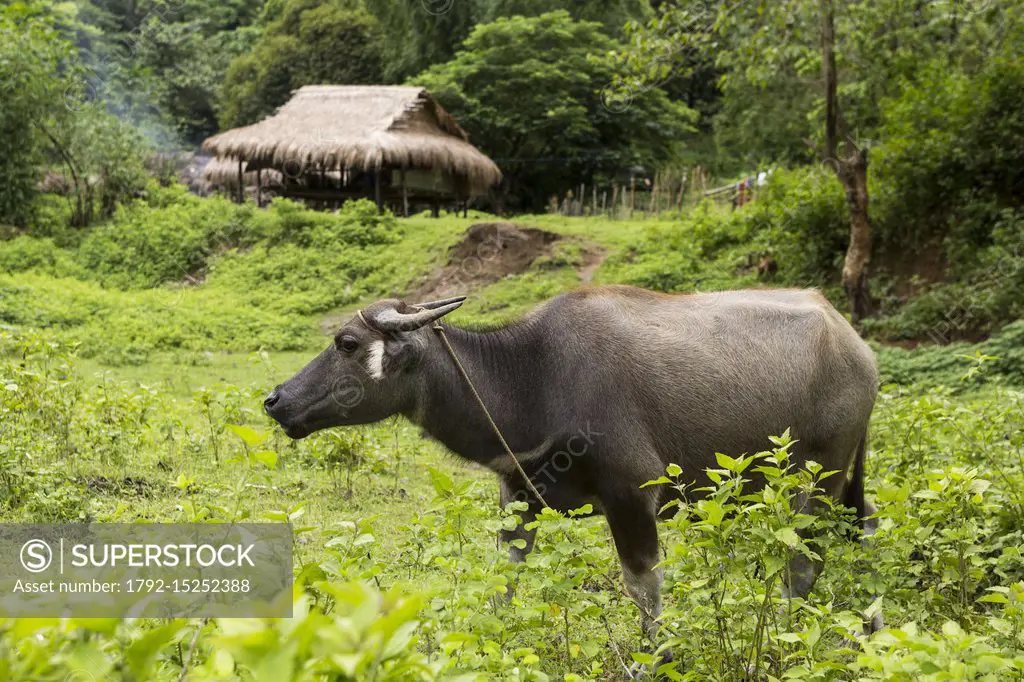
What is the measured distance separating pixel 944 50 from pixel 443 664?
55.3 ft

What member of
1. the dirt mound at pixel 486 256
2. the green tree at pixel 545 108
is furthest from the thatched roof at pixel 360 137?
the dirt mound at pixel 486 256

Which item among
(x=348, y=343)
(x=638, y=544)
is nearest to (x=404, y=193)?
(x=348, y=343)

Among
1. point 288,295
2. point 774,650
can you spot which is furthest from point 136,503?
point 288,295

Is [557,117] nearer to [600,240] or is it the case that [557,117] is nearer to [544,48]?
[544,48]

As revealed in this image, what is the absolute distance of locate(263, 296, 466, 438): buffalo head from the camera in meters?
3.97

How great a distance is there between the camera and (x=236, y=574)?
237cm

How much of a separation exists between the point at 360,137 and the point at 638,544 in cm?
1896

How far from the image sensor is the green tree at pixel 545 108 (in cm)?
2614

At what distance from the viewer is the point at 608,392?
394 centimetres

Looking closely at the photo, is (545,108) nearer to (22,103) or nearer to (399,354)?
(22,103)

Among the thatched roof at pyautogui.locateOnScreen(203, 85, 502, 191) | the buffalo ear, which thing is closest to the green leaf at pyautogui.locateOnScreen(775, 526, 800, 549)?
the buffalo ear

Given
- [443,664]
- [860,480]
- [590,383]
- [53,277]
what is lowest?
[53,277]

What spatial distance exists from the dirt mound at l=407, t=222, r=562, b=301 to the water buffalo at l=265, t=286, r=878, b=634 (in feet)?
37.6

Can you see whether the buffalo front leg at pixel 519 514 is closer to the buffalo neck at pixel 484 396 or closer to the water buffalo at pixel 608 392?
the water buffalo at pixel 608 392
